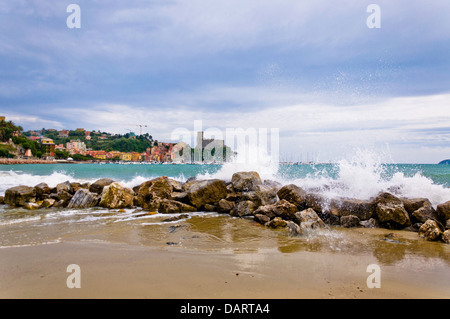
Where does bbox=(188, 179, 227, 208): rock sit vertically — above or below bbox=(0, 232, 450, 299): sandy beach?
above

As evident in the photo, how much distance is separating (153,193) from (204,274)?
8092 mm

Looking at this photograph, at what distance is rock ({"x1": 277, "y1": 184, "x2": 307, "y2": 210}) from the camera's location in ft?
30.3

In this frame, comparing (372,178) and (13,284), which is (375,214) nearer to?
(372,178)

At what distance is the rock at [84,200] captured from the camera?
11.6m

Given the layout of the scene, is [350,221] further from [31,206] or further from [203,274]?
[31,206]

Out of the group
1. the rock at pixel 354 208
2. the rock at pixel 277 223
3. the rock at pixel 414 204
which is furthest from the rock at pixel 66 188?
the rock at pixel 414 204

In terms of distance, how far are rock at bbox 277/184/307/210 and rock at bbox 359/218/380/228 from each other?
1867 mm

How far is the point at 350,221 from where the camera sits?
8125 mm

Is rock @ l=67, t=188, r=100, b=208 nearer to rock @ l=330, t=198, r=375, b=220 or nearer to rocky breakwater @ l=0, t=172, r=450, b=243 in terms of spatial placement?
rocky breakwater @ l=0, t=172, r=450, b=243

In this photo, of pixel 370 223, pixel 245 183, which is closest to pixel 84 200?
pixel 245 183

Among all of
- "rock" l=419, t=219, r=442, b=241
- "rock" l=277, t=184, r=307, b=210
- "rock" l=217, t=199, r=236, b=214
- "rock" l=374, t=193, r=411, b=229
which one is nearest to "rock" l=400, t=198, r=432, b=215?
"rock" l=374, t=193, r=411, b=229
